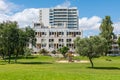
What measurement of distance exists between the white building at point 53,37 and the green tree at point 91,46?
397 ft

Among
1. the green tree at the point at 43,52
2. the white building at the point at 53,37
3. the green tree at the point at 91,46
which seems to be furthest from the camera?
the white building at the point at 53,37

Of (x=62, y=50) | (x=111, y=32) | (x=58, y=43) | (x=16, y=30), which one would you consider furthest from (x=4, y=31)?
(x=58, y=43)

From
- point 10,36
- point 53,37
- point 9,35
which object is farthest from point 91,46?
point 53,37

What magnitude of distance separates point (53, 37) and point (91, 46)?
12393cm

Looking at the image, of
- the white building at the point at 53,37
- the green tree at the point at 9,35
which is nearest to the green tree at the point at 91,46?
the green tree at the point at 9,35

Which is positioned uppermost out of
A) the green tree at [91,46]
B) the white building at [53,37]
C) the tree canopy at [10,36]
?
the white building at [53,37]

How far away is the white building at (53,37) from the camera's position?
636ft

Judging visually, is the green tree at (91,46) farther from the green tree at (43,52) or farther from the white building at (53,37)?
the white building at (53,37)

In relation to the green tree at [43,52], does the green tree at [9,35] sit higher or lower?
higher

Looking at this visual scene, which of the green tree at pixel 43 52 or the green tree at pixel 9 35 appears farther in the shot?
the green tree at pixel 43 52

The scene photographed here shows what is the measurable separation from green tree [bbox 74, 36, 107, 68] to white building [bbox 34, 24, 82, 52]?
120956 millimetres

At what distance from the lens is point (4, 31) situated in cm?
9062

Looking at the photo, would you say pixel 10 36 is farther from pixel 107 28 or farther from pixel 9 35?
pixel 107 28

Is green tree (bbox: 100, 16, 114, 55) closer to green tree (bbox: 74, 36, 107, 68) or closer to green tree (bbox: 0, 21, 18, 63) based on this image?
green tree (bbox: 0, 21, 18, 63)
